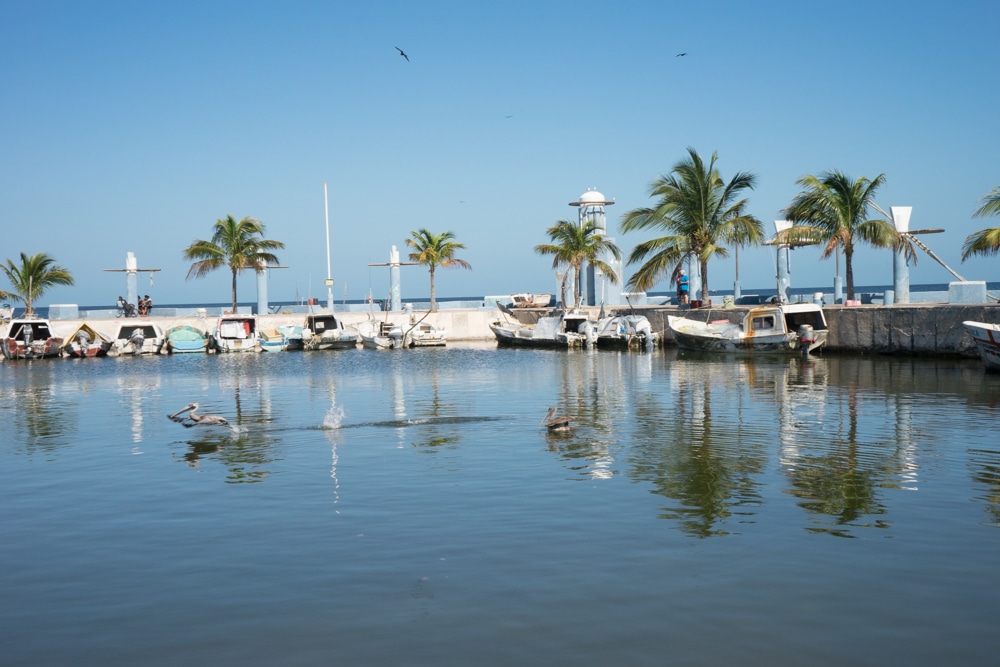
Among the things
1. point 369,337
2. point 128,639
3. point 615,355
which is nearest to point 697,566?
point 128,639

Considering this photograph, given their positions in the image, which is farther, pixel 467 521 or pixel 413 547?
pixel 467 521

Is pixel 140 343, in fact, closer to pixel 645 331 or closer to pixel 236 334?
pixel 236 334

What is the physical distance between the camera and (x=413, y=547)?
9055 mm

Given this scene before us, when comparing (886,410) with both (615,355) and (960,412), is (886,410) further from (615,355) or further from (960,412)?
(615,355)

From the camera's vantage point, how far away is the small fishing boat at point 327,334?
163 feet

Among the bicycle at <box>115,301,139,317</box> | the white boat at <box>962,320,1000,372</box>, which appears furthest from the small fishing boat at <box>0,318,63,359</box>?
the white boat at <box>962,320,1000,372</box>

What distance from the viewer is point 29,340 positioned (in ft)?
Result: 148

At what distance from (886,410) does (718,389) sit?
5.57m

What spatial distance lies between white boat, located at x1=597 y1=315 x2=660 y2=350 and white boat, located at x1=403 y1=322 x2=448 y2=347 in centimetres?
1001

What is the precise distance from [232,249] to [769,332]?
32.7m

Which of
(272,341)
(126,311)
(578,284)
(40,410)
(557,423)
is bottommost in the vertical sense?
(40,410)

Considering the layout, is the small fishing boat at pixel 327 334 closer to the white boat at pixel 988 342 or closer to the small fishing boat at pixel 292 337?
the small fishing boat at pixel 292 337

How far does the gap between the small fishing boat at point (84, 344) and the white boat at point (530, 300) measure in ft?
84.2

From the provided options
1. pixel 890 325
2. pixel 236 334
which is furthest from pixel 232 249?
pixel 890 325
